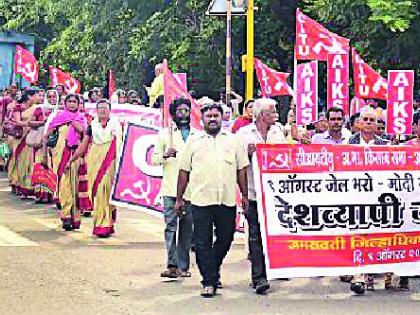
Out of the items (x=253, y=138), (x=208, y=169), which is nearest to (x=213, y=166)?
(x=208, y=169)

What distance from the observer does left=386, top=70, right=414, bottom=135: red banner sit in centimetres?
1514

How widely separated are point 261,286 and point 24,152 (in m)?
10.2

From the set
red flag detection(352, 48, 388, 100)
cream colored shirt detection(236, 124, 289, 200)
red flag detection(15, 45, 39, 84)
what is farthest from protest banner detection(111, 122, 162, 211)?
red flag detection(15, 45, 39, 84)

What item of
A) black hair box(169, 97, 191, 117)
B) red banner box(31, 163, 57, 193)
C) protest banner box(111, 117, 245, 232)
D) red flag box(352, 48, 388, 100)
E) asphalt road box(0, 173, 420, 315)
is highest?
red flag box(352, 48, 388, 100)

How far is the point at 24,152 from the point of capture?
776 inches

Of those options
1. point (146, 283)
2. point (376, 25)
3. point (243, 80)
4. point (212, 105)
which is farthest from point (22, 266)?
point (243, 80)

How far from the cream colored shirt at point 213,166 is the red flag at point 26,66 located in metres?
15.4

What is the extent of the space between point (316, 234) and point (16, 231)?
18.1 ft

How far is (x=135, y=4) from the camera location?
2898 cm

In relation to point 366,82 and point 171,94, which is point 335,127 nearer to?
point 171,94

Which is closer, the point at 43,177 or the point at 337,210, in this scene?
the point at 337,210

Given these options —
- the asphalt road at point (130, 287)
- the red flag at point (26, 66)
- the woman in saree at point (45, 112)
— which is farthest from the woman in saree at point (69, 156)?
the red flag at point (26, 66)

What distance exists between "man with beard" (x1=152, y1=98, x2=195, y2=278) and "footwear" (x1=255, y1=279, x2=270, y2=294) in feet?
3.63

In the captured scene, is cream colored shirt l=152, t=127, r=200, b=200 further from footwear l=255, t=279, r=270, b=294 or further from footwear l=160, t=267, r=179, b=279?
footwear l=255, t=279, r=270, b=294
